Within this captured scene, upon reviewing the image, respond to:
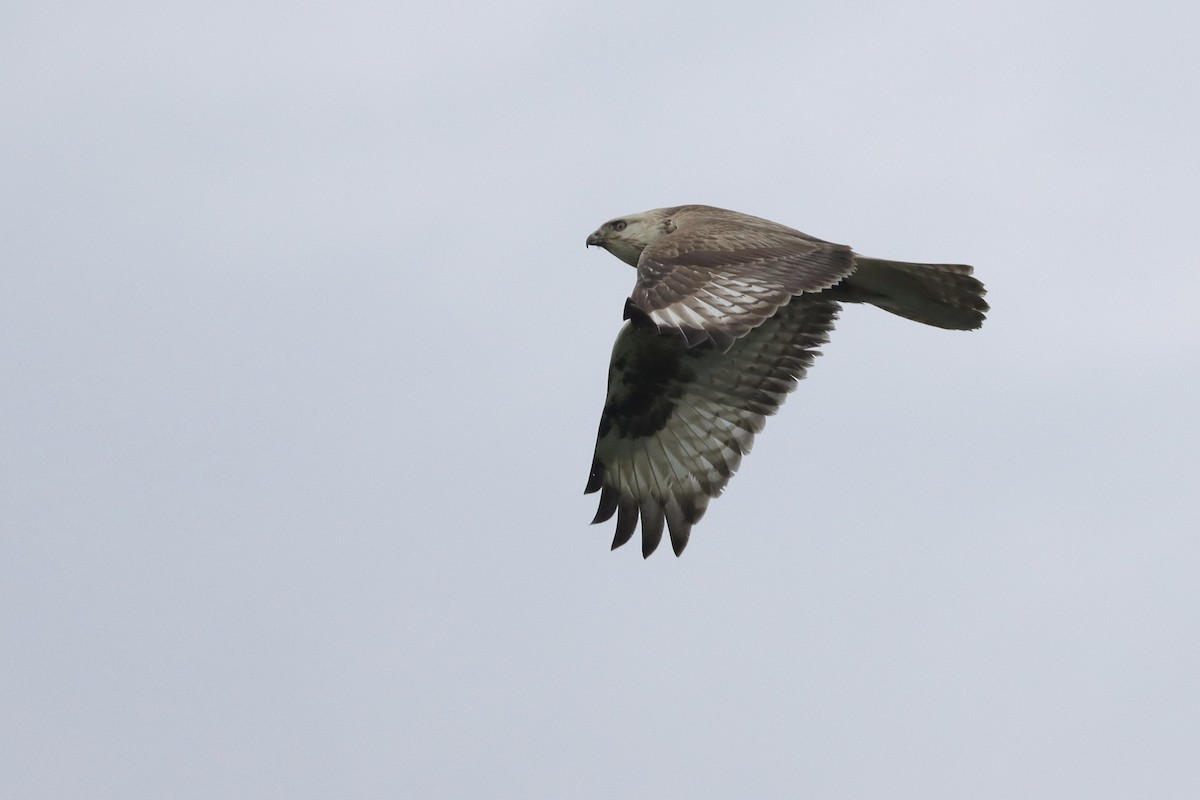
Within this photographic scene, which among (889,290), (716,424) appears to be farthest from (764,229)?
(716,424)

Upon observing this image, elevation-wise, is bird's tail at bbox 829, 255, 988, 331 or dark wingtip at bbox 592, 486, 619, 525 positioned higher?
bird's tail at bbox 829, 255, 988, 331

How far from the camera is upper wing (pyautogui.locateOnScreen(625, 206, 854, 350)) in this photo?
7.26 meters

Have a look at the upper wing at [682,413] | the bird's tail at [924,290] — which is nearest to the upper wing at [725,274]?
the bird's tail at [924,290]

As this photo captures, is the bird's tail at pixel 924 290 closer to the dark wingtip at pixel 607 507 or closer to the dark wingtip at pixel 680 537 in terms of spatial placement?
the dark wingtip at pixel 680 537

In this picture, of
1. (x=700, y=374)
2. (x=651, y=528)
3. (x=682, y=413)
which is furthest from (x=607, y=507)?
(x=700, y=374)

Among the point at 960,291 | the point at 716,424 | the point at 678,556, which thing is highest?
the point at 960,291

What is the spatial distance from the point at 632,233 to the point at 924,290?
162 cm

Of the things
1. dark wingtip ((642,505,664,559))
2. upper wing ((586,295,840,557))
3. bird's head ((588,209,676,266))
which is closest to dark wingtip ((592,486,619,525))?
upper wing ((586,295,840,557))

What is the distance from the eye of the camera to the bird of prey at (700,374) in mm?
8695

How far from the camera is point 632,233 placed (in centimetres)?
944

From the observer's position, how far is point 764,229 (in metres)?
8.66

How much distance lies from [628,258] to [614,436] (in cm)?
98

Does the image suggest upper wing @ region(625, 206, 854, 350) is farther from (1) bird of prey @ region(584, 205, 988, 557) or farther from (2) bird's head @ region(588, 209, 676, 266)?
(2) bird's head @ region(588, 209, 676, 266)

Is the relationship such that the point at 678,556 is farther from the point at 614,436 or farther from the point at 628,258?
the point at 628,258
